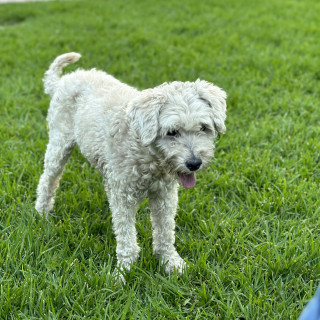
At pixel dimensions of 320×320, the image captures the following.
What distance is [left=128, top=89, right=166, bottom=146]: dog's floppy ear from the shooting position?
2.88 m

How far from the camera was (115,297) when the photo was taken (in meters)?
2.96

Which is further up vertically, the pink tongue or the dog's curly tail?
the dog's curly tail

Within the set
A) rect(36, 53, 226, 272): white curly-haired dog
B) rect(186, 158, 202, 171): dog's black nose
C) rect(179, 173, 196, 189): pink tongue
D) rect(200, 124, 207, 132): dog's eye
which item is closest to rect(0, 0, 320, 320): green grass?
rect(36, 53, 226, 272): white curly-haired dog

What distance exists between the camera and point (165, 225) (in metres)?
3.39

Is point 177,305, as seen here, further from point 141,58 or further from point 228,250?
point 141,58

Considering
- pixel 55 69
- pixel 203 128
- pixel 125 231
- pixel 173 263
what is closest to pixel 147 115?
pixel 203 128

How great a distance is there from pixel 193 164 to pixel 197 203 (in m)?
1.24

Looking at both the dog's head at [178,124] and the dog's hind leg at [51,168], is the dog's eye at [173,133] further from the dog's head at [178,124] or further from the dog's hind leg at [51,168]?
the dog's hind leg at [51,168]

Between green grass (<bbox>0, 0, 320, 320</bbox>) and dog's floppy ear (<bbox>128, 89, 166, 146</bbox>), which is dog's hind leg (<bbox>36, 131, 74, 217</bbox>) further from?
dog's floppy ear (<bbox>128, 89, 166, 146</bbox>)

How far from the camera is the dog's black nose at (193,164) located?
2.83m

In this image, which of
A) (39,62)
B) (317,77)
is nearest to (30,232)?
(39,62)

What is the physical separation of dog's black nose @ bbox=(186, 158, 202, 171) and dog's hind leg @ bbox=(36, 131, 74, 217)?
4.84 feet

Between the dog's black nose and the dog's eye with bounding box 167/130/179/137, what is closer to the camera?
the dog's black nose

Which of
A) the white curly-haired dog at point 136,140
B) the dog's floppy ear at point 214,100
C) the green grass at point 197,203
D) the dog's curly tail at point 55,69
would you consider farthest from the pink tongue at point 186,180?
the dog's curly tail at point 55,69
